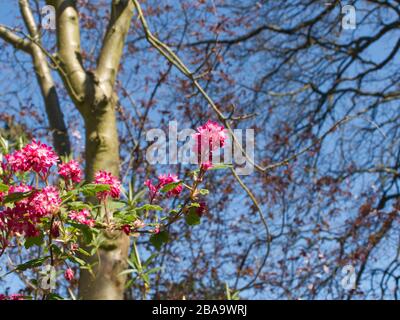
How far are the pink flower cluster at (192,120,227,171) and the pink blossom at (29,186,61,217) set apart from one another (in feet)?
1.36

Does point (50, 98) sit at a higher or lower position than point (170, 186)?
higher

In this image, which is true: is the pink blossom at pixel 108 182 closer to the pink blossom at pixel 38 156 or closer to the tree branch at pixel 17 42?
the pink blossom at pixel 38 156

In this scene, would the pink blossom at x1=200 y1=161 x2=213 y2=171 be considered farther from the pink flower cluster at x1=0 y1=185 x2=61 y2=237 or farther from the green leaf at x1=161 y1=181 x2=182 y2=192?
the pink flower cluster at x1=0 y1=185 x2=61 y2=237

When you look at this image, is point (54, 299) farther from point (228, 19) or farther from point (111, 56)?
point (228, 19)

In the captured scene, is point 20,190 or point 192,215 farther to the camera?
point 192,215

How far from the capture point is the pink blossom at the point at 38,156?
166cm

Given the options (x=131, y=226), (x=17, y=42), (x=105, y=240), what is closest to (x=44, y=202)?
(x=131, y=226)

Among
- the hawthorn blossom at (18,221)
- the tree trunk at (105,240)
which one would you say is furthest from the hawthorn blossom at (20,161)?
the tree trunk at (105,240)

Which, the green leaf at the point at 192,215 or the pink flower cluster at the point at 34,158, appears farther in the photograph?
the green leaf at the point at 192,215

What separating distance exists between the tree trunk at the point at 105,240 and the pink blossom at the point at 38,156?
150 centimetres

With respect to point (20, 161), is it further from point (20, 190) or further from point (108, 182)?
point (108, 182)

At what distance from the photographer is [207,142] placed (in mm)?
1674

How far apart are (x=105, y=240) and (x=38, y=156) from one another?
1.75 meters

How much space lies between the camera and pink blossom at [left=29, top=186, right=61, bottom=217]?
1.62m
